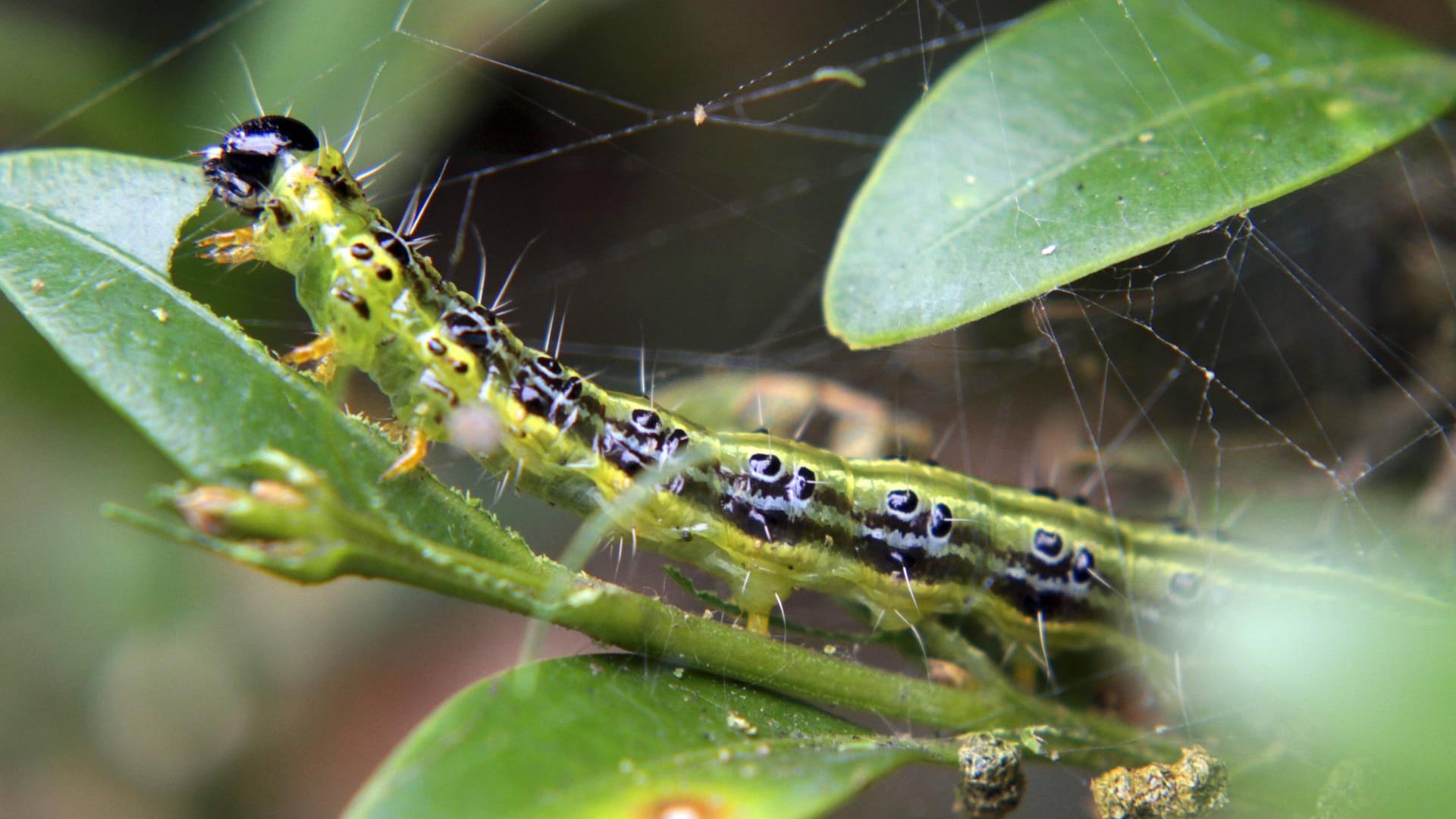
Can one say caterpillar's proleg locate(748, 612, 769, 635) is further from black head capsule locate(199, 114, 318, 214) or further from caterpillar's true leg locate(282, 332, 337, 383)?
black head capsule locate(199, 114, 318, 214)

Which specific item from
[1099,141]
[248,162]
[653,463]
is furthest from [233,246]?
[1099,141]

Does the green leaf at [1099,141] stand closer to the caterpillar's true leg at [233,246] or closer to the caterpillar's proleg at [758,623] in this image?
the caterpillar's proleg at [758,623]

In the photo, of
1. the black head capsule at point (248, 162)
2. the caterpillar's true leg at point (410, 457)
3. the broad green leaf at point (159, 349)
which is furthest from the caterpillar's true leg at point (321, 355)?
the black head capsule at point (248, 162)

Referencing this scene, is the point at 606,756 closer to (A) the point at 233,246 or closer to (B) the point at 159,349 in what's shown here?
(B) the point at 159,349

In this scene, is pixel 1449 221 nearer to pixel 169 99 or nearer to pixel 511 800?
pixel 511 800

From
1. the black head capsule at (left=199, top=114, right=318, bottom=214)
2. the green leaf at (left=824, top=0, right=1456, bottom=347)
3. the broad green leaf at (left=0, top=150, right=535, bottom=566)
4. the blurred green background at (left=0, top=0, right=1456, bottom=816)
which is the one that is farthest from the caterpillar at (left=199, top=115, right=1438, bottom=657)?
the blurred green background at (left=0, top=0, right=1456, bottom=816)

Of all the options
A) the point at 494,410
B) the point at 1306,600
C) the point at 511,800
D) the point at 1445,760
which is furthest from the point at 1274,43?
the point at 511,800

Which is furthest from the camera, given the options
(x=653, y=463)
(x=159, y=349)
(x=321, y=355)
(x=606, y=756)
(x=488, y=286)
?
(x=488, y=286)
